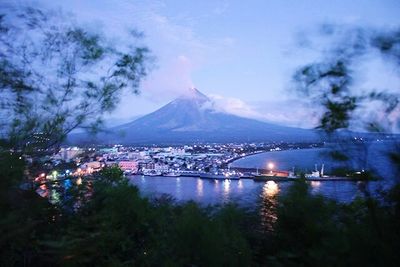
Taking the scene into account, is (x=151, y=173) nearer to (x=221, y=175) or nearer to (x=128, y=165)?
(x=128, y=165)

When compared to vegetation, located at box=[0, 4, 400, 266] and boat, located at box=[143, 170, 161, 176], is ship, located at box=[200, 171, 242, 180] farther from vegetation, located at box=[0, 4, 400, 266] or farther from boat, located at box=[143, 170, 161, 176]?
vegetation, located at box=[0, 4, 400, 266]

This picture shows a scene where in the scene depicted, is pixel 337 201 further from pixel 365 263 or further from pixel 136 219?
pixel 136 219

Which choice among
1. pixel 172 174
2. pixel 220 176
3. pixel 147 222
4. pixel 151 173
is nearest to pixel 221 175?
pixel 220 176

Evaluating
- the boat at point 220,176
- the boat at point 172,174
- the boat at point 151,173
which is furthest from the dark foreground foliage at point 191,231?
the boat at point 220,176

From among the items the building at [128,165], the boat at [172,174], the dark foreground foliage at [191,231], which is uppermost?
the building at [128,165]

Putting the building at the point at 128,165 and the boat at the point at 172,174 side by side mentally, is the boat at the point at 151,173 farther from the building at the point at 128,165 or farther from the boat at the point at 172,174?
the building at the point at 128,165

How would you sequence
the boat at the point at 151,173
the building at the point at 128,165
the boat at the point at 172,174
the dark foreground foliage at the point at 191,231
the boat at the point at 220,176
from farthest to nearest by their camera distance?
the boat at the point at 220,176 < the boat at the point at 172,174 < the boat at the point at 151,173 < the building at the point at 128,165 < the dark foreground foliage at the point at 191,231

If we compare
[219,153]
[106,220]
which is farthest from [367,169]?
[219,153]

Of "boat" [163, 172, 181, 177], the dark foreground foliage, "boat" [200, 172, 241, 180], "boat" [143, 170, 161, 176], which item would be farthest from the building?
"boat" [200, 172, 241, 180]
